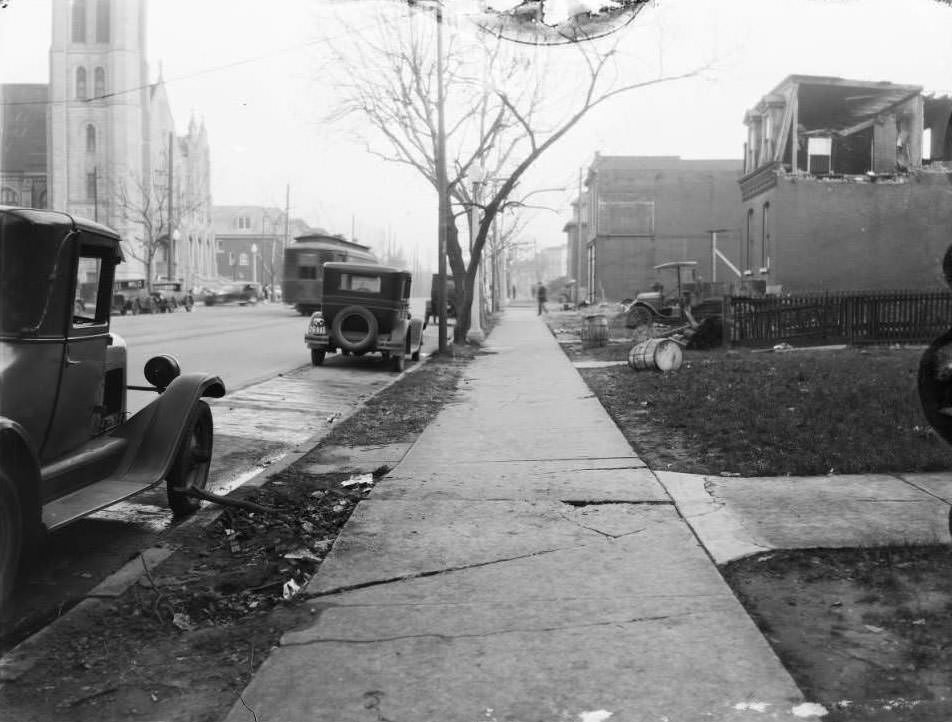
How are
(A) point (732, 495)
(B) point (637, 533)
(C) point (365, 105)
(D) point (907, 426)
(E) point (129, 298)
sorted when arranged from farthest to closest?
(E) point (129, 298) < (C) point (365, 105) < (D) point (907, 426) < (A) point (732, 495) < (B) point (637, 533)

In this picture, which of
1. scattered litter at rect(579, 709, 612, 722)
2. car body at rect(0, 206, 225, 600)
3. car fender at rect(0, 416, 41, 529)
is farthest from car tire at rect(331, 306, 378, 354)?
scattered litter at rect(579, 709, 612, 722)

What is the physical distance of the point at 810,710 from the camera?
10.1ft

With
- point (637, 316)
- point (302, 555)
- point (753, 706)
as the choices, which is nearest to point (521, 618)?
point (753, 706)

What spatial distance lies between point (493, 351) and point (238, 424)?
13184 millimetres

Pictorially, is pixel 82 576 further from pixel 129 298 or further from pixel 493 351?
pixel 129 298

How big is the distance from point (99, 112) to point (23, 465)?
79.2 m

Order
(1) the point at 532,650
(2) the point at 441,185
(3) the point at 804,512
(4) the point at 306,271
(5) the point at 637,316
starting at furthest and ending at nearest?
(4) the point at 306,271 → (5) the point at 637,316 → (2) the point at 441,185 → (3) the point at 804,512 → (1) the point at 532,650

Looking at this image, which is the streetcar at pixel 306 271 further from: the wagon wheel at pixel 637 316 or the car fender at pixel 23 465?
the car fender at pixel 23 465

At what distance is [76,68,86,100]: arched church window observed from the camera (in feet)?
232

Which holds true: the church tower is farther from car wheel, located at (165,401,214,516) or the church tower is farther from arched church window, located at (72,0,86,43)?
car wheel, located at (165,401,214,516)

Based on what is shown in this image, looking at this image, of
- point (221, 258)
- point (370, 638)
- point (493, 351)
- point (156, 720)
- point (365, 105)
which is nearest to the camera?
point (156, 720)

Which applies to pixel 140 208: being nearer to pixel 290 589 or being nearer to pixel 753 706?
pixel 290 589

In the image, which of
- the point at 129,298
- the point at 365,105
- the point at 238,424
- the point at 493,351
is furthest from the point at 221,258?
the point at 238,424

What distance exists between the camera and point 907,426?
8180 mm
